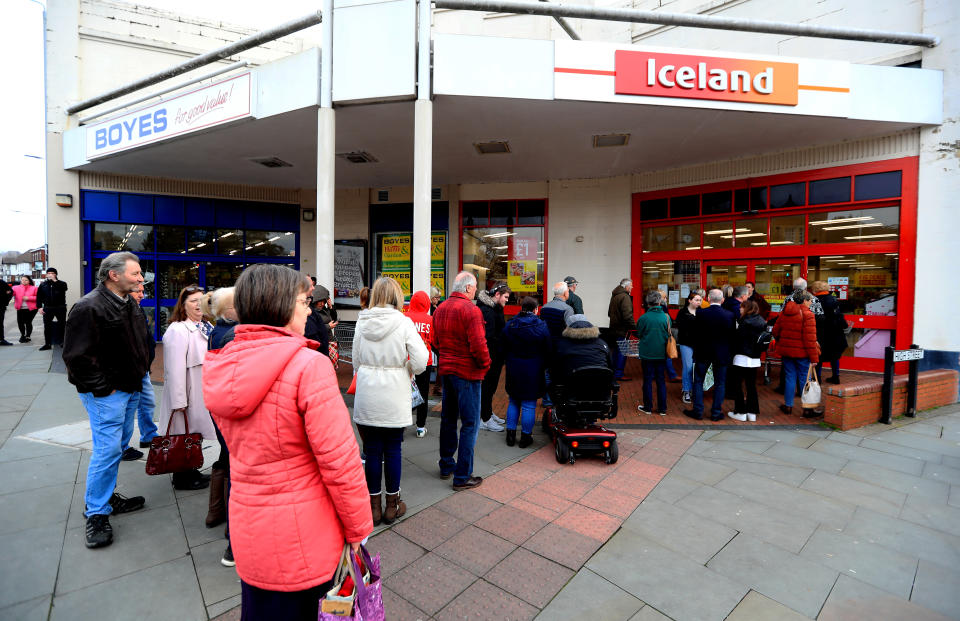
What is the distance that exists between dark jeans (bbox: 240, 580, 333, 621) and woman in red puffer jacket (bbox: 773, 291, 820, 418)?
22.1 feet

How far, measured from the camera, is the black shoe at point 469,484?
13.2 feet

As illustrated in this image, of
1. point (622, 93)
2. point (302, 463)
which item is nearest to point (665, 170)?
point (622, 93)

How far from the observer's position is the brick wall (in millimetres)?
5750

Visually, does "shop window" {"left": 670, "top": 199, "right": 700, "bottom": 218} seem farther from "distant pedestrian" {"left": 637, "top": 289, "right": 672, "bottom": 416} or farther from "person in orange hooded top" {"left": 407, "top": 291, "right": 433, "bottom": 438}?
"person in orange hooded top" {"left": 407, "top": 291, "right": 433, "bottom": 438}

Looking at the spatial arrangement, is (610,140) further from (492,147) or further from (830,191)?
(830,191)

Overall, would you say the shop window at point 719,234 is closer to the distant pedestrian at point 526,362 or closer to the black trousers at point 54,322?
the distant pedestrian at point 526,362

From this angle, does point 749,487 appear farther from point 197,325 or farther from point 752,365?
point 197,325

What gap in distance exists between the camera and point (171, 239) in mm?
12664

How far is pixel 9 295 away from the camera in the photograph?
12.1 meters

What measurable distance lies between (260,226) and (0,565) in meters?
11.9

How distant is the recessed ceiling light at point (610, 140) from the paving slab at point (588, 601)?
7690 mm

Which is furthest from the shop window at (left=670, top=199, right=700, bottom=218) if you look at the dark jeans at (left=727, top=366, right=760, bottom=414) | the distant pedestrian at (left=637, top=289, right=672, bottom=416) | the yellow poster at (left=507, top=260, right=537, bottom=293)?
the dark jeans at (left=727, top=366, right=760, bottom=414)

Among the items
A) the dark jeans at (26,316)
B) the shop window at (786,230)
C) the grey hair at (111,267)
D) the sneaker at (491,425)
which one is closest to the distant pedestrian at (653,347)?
the sneaker at (491,425)

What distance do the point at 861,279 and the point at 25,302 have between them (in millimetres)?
19802
